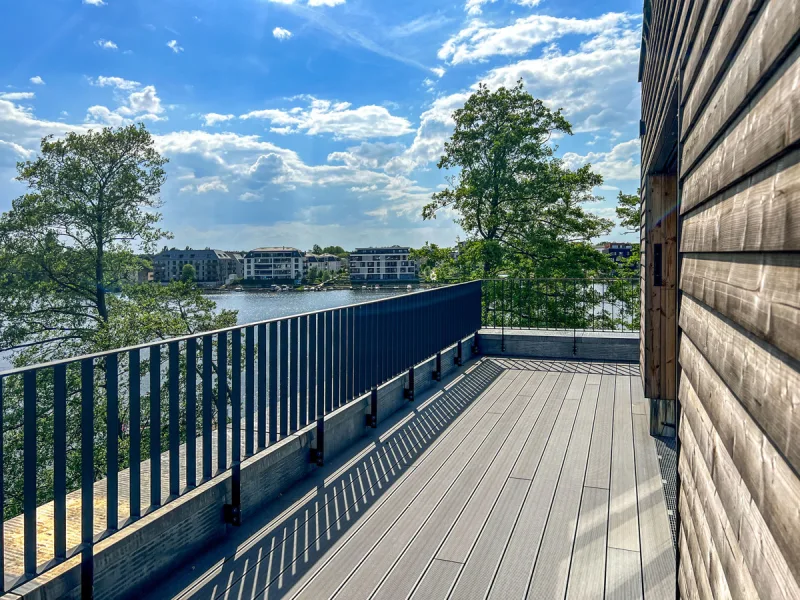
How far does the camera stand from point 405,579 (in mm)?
2203

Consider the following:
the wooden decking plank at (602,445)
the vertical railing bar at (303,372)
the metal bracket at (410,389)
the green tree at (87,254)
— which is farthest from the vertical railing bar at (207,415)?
the green tree at (87,254)

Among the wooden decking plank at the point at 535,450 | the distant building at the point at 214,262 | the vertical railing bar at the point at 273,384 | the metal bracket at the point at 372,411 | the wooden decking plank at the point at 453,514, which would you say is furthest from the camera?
the distant building at the point at 214,262

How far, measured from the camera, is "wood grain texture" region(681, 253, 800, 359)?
0.67 m

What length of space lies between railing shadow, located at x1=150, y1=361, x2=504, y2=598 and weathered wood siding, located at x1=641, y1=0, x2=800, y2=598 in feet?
5.03

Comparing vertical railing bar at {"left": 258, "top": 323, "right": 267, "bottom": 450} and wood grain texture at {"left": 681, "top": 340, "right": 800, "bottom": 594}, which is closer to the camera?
wood grain texture at {"left": 681, "top": 340, "right": 800, "bottom": 594}

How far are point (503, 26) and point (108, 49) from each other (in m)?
28.3

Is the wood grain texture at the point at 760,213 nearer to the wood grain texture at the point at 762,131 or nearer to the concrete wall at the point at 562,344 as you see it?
the wood grain texture at the point at 762,131

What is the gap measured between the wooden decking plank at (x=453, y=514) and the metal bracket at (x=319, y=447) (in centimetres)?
85

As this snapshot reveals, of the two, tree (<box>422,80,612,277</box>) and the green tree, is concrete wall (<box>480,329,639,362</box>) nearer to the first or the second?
tree (<box>422,80,612,277</box>)

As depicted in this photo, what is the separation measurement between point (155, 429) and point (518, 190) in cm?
1398

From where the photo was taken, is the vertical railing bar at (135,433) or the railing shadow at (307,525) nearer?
the vertical railing bar at (135,433)

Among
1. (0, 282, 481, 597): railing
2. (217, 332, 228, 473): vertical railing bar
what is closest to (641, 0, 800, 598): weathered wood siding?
(0, 282, 481, 597): railing

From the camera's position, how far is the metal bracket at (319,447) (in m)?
3.35

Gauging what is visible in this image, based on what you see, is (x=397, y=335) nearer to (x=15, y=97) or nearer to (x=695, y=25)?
(x=695, y=25)
